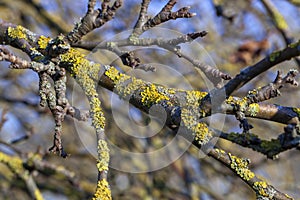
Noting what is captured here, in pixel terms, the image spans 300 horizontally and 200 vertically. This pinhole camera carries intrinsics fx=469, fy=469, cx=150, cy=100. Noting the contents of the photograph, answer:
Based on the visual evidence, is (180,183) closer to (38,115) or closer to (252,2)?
(38,115)

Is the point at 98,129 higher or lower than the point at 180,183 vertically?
lower

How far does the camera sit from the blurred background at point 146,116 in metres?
4.09

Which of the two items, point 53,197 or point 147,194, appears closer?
point 147,194

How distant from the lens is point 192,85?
4.24 meters

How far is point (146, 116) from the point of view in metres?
4.04

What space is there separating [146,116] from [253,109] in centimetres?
258

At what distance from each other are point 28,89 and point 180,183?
5.85 ft

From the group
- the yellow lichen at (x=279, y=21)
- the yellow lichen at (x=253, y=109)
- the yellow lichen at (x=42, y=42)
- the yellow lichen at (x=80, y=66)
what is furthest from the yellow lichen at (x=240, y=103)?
the yellow lichen at (x=279, y=21)

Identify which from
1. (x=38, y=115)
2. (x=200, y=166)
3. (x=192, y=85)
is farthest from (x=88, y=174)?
(x=192, y=85)

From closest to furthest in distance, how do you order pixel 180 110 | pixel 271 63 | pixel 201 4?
pixel 271 63
pixel 180 110
pixel 201 4

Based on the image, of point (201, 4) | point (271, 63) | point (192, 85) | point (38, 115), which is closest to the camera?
point (271, 63)

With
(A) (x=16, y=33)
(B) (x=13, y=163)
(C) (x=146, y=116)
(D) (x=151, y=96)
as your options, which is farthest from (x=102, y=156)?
(C) (x=146, y=116)

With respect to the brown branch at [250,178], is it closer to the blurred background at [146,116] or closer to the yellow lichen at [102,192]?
the yellow lichen at [102,192]

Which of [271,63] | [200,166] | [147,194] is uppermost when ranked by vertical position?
[200,166]
